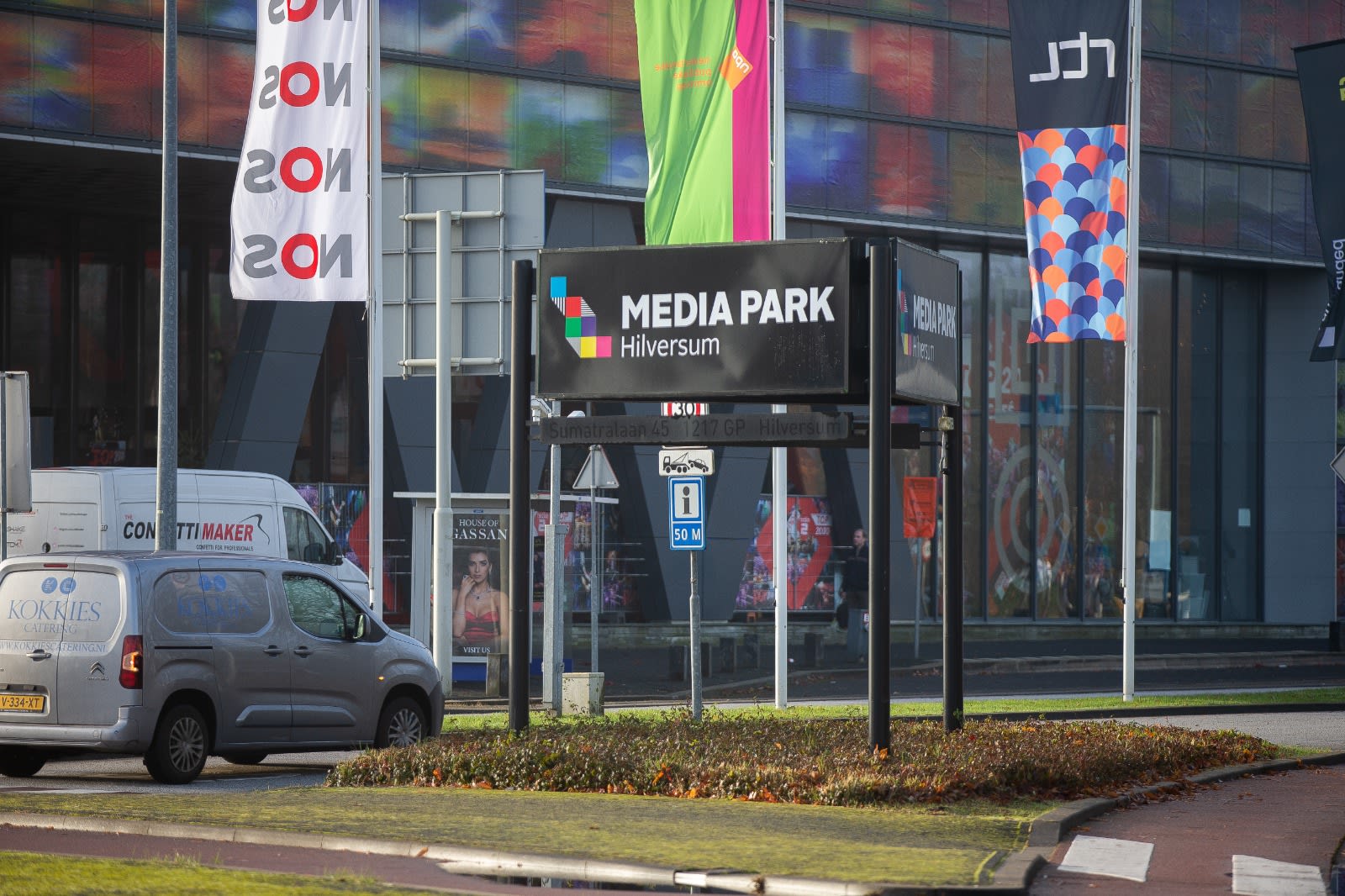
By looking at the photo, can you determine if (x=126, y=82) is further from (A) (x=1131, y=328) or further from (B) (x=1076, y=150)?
(A) (x=1131, y=328)

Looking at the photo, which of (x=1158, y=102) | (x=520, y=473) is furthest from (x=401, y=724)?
(x=1158, y=102)

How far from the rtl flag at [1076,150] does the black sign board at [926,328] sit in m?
7.46

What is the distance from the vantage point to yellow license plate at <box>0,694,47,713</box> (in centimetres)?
1375

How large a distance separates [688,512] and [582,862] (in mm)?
10796

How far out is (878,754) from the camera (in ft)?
41.7

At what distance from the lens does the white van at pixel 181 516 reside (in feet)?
75.4

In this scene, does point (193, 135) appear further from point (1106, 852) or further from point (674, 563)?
point (1106, 852)

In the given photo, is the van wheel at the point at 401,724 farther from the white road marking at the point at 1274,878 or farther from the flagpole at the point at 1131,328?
the flagpole at the point at 1131,328

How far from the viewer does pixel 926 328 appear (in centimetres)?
1395

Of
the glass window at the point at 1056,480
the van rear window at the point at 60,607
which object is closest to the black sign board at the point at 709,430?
the van rear window at the point at 60,607

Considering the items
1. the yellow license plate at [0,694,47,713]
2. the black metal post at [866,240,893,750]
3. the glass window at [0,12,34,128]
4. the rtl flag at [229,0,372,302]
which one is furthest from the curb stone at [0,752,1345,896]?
the glass window at [0,12,34,128]

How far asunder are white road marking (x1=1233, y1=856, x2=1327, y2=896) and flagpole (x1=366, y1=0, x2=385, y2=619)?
1098 centimetres

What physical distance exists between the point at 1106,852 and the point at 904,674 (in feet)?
71.0

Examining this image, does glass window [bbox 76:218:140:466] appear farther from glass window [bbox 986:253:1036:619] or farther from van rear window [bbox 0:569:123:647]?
van rear window [bbox 0:569:123:647]
